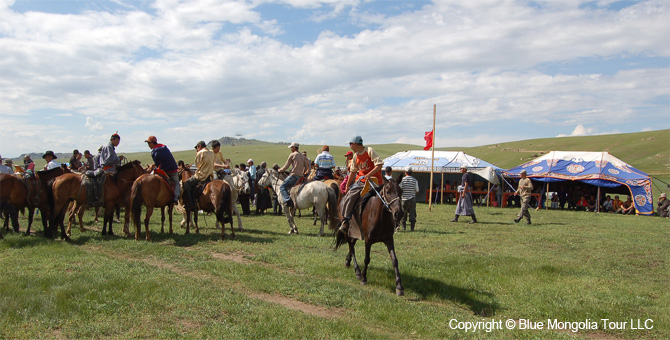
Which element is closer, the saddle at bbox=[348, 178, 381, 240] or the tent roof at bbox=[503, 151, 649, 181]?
the saddle at bbox=[348, 178, 381, 240]

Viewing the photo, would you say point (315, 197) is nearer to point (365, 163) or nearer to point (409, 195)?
point (409, 195)

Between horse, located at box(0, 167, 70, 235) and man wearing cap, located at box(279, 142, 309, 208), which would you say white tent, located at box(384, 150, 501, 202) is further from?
horse, located at box(0, 167, 70, 235)

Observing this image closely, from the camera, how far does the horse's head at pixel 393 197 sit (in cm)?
668

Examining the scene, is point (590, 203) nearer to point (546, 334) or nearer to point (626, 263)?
point (626, 263)

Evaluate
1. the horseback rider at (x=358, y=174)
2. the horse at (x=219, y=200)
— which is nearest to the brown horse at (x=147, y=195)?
the horse at (x=219, y=200)

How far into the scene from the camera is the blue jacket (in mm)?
10898

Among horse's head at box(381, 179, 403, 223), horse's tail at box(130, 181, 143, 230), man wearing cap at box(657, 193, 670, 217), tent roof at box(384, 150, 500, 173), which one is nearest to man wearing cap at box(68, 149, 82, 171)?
horse's tail at box(130, 181, 143, 230)

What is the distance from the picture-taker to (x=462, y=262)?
9000 millimetres

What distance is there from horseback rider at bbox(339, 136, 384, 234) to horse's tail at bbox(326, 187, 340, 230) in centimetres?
308

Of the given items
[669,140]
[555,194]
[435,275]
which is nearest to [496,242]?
[435,275]

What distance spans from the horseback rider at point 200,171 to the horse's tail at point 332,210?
329 centimetres

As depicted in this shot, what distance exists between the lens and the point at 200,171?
11289 millimetres

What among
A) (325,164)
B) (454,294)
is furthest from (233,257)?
(454,294)

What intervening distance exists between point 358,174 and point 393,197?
1.30 meters
